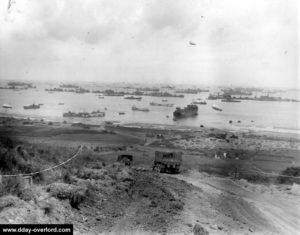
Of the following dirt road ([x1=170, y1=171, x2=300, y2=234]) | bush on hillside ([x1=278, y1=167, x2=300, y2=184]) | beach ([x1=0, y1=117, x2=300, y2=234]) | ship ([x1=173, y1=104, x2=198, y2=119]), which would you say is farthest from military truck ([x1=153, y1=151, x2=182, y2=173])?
ship ([x1=173, y1=104, x2=198, y2=119])

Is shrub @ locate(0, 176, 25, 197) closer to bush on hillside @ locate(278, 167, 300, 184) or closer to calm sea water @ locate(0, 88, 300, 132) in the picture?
bush on hillside @ locate(278, 167, 300, 184)

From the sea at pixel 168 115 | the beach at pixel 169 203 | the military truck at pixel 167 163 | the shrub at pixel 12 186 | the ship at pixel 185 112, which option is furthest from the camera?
the ship at pixel 185 112

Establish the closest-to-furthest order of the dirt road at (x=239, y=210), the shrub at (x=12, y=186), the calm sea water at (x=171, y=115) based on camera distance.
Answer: the shrub at (x=12, y=186) → the dirt road at (x=239, y=210) → the calm sea water at (x=171, y=115)

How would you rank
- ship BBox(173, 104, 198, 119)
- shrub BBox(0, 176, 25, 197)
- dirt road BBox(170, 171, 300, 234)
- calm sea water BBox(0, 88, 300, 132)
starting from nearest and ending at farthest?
shrub BBox(0, 176, 25, 197)
dirt road BBox(170, 171, 300, 234)
calm sea water BBox(0, 88, 300, 132)
ship BBox(173, 104, 198, 119)

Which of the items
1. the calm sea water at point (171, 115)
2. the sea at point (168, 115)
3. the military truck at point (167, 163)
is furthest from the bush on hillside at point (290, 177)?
the calm sea water at point (171, 115)

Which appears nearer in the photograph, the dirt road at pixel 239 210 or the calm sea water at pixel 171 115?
the dirt road at pixel 239 210

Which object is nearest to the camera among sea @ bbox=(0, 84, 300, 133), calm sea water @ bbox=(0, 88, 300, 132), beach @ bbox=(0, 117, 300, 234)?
beach @ bbox=(0, 117, 300, 234)

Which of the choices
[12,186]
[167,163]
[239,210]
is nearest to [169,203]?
[239,210]

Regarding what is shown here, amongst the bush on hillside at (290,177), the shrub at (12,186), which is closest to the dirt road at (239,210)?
the bush on hillside at (290,177)

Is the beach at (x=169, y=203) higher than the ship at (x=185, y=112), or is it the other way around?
the beach at (x=169, y=203)

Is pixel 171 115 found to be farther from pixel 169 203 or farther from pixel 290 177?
pixel 169 203

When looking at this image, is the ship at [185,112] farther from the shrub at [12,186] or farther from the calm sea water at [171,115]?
the shrub at [12,186]

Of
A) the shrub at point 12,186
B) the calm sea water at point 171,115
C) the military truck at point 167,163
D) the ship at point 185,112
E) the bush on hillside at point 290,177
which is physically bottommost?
the calm sea water at point 171,115
